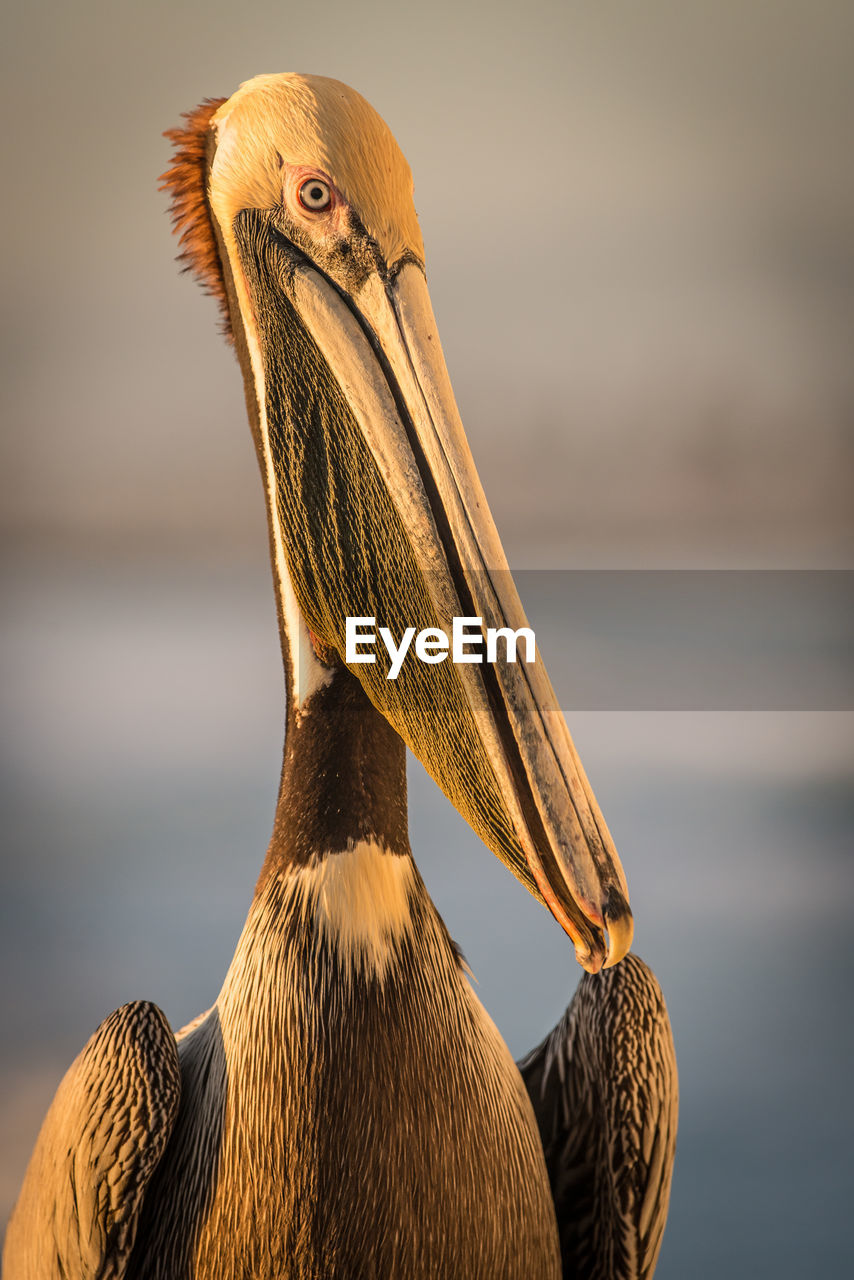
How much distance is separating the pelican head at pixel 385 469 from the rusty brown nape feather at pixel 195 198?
55 millimetres

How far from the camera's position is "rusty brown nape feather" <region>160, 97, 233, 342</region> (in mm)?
1384

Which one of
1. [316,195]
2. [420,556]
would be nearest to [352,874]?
[420,556]

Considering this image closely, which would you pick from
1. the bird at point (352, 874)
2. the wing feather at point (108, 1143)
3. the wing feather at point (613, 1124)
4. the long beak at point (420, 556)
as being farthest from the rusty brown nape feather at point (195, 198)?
the wing feather at point (613, 1124)

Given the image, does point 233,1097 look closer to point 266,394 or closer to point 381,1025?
point 381,1025

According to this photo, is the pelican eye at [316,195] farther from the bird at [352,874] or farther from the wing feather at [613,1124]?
the wing feather at [613,1124]

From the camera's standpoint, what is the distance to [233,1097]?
1.37 m

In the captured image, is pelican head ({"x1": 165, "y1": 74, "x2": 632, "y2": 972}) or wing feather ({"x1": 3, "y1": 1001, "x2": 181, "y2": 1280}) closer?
pelican head ({"x1": 165, "y1": 74, "x2": 632, "y2": 972})

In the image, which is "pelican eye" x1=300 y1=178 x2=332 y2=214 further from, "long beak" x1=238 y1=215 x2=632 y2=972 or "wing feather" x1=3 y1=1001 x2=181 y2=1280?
"wing feather" x1=3 y1=1001 x2=181 y2=1280

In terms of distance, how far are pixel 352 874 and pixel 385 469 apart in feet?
1.59

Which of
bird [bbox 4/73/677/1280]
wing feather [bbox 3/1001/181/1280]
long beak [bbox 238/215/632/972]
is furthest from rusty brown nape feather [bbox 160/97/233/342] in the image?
wing feather [bbox 3/1001/181/1280]

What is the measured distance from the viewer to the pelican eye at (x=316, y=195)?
1.26 meters

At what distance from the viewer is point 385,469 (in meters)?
1.27

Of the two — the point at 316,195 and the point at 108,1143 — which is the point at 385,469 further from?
the point at 108,1143

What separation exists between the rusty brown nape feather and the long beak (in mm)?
141
